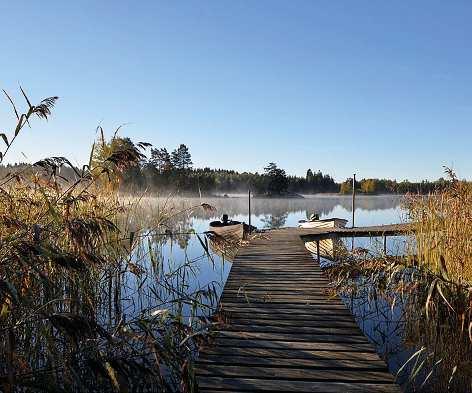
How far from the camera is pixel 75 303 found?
3.96 m

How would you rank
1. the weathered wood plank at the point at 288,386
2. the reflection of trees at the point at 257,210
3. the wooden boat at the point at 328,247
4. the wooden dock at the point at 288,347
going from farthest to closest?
1. the wooden boat at the point at 328,247
2. the reflection of trees at the point at 257,210
3. the wooden dock at the point at 288,347
4. the weathered wood plank at the point at 288,386

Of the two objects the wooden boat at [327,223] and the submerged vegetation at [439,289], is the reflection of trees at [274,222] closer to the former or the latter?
the wooden boat at [327,223]

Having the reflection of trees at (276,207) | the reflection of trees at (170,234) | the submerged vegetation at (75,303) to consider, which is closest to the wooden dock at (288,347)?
the submerged vegetation at (75,303)

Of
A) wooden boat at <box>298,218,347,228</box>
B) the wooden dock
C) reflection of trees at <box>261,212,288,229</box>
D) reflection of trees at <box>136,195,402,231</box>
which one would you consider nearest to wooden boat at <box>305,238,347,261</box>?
wooden boat at <box>298,218,347,228</box>

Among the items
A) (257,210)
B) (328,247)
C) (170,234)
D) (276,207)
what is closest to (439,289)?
(170,234)

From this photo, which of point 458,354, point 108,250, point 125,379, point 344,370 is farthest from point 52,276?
point 458,354

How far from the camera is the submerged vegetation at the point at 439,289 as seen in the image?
372 centimetres

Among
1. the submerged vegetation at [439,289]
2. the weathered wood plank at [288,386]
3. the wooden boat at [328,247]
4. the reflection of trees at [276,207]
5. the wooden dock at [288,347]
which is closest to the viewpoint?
the weathered wood plank at [288,386]

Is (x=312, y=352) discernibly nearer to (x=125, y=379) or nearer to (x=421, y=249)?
(x=125, y=379)

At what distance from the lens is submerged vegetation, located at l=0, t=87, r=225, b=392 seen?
199 centimetres

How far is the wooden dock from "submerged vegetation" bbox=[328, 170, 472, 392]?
51 centimetres

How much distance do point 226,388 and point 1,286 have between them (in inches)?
60.8

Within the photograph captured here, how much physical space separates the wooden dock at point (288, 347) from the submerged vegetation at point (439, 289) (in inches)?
20.1

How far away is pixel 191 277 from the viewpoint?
30.5 feet
